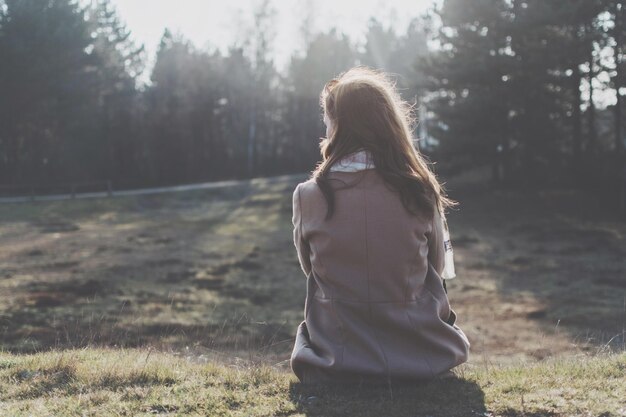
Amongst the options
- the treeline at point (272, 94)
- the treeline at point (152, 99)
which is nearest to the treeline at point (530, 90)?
the treeline at point (272, 94)

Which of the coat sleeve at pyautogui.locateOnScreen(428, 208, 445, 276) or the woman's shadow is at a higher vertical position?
the coat sleeve at pyautogui.locateOnScreen(428, 208, 445, 276)

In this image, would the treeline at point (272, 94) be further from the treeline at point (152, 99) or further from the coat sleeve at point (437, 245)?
the coat sleeve at point (437, 245)

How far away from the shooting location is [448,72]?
30219mm

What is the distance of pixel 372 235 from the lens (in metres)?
3.70

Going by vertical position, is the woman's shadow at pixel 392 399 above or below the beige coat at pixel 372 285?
below

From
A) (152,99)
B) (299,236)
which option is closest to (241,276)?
(299,236)

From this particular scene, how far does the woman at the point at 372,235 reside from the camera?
367 centimetres

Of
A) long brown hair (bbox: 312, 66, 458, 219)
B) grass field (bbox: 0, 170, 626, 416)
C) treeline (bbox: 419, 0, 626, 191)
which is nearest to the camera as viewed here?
long brown hair (bbox: 312, 66, 458, 219)

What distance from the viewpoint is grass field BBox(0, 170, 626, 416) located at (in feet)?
15.0

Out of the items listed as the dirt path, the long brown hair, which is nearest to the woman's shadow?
the long brown hair

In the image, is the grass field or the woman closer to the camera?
the woman

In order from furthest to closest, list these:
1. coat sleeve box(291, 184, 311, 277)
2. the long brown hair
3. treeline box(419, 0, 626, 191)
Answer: treeline box(419, 0, 626, 191) < coat sleeve box(291, 184, 311, 277) < the long brown hair

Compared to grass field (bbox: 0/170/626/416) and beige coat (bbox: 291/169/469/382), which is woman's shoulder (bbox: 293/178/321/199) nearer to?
beige coat (bbox: 291/169/469/382)

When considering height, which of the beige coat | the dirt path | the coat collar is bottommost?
the dirt path
